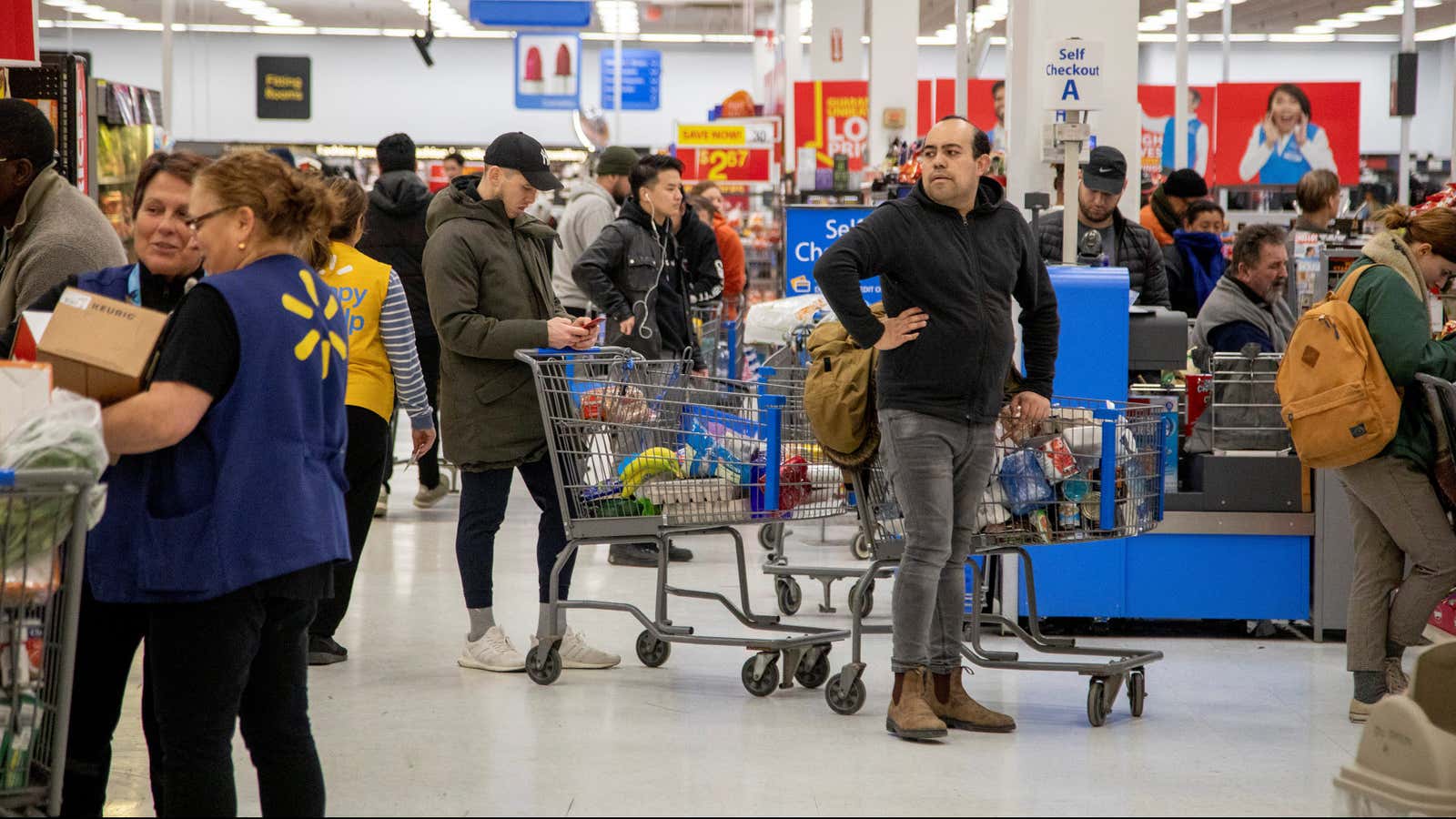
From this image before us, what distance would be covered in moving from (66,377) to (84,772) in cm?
90

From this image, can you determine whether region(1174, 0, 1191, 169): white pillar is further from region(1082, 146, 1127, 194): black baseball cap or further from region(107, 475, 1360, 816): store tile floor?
region(107, 475, 1360, 816): store tile floor

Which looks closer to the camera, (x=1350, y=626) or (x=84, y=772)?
(x=84, y=772)

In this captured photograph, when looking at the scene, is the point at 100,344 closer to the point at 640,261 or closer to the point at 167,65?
the point at 640,261

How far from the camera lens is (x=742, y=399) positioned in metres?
5.06

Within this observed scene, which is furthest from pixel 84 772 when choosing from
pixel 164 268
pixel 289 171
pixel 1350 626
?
pixel 1350 626

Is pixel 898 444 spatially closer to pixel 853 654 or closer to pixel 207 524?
pixel 853 654

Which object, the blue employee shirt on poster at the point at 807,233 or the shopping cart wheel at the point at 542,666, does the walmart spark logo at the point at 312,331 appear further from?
the blue employee shirt on poster at the point at 807,233

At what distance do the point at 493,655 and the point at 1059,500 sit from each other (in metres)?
1.94

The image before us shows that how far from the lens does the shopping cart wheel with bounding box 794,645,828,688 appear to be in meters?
5.11

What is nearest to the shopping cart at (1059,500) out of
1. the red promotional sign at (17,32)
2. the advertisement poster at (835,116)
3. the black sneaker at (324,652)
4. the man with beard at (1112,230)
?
the black sneaker at (324,652)

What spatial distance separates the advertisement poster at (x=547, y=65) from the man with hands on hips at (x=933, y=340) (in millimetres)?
14035

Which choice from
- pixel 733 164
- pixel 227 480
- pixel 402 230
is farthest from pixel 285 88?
pixel 227 480

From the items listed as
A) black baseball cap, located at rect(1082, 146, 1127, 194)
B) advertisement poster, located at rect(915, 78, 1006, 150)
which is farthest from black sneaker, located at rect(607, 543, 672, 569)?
advertisement poster, located at rect(915, 78, 1006, 150)

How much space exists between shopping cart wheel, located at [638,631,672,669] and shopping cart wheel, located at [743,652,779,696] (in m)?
0.49
